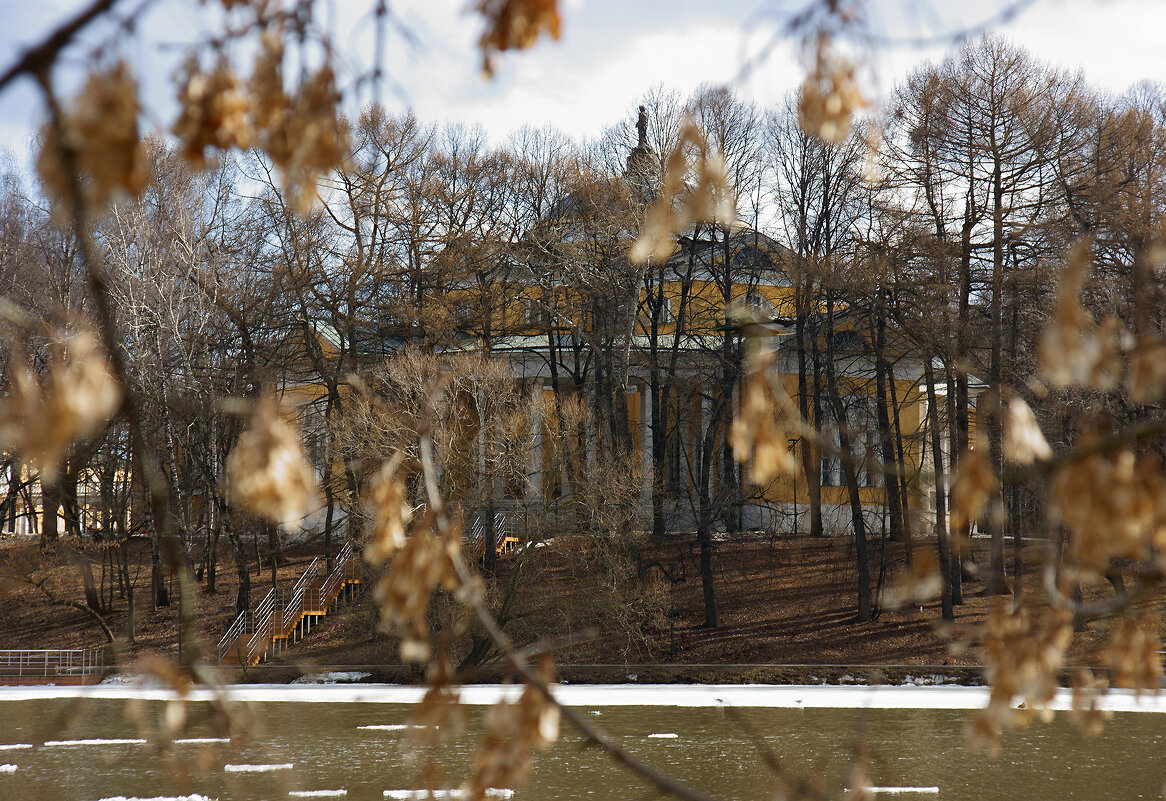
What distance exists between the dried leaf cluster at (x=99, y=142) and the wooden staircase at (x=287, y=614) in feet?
69.9

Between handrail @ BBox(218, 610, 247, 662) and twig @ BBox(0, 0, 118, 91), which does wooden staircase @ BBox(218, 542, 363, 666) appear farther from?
twig @ BBox(0, 0, 118, 91)

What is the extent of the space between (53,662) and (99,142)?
25.0 metres

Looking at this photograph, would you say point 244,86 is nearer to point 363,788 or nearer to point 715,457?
point 363,788

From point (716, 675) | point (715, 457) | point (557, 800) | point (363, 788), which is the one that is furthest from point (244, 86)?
point (715, 457)

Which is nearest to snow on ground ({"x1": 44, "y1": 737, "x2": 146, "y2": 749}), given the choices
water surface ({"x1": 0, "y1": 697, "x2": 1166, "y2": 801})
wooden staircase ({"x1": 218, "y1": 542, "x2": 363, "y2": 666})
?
water surface ({"x1": 0, "y1": 697, "x2": 1166, "y2": 801})

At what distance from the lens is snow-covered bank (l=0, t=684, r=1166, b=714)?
1653 cm

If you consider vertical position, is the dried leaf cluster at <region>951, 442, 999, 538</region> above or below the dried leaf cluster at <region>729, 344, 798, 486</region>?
below

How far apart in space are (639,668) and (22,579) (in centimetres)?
1493

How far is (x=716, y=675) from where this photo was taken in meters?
20.2

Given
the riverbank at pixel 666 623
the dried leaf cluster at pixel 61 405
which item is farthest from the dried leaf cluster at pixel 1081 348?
the riverbank at pixel 666 623

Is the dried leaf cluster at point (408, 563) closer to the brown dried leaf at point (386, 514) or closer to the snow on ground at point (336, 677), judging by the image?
the brown dried leaf at point (386, 514)

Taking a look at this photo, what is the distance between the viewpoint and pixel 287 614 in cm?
2419

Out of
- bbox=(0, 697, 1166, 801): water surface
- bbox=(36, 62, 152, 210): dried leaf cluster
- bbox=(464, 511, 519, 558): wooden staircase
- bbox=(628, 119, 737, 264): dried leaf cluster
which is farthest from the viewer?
bbox=(464, 511, 519, 558): wooden staircase

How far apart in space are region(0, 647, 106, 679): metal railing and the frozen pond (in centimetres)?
443
